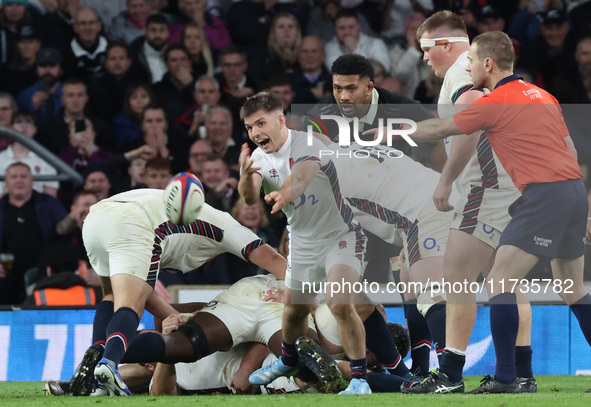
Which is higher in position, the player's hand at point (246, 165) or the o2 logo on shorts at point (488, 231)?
the player's hand at point (246, 165)

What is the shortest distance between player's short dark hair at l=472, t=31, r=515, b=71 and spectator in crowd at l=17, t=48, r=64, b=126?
5.88 meters

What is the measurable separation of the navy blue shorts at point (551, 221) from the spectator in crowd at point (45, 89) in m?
6.21

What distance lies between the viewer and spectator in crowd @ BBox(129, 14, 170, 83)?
1061 cm

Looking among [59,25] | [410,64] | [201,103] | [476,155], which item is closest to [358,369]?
[476,155]

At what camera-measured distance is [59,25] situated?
426 inches

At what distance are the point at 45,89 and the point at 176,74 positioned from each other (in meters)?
1.34

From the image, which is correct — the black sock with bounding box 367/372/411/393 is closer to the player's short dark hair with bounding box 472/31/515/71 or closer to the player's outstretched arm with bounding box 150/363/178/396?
the player's outstretched arm with bounding box 150/363/178/396

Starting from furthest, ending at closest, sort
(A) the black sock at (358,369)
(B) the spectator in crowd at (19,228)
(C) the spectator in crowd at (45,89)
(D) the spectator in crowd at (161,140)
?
(C) the spectator in crowd at (45,89) < (D) the spectator in crowd at (161,140) < (B) the spectator in crowd at (19,228) < (A) the black sock at (358,369)

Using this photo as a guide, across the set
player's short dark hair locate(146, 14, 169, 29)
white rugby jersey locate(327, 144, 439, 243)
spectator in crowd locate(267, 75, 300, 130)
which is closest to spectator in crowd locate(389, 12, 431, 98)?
spectator in crowd locate(267, 75, 300, 130)

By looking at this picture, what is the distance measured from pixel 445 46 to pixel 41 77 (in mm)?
5411

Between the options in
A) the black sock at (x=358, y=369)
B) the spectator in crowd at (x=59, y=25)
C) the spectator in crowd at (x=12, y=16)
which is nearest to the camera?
the black sock at (x=358, y=369)

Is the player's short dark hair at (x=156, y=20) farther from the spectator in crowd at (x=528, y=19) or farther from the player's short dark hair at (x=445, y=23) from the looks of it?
the player's short dark hair at (x=445, y=23)

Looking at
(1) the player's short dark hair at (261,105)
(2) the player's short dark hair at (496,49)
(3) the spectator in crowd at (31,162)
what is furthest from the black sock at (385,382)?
(3) the spectator in crowd at (31,162)

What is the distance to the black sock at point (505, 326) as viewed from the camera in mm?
5355
